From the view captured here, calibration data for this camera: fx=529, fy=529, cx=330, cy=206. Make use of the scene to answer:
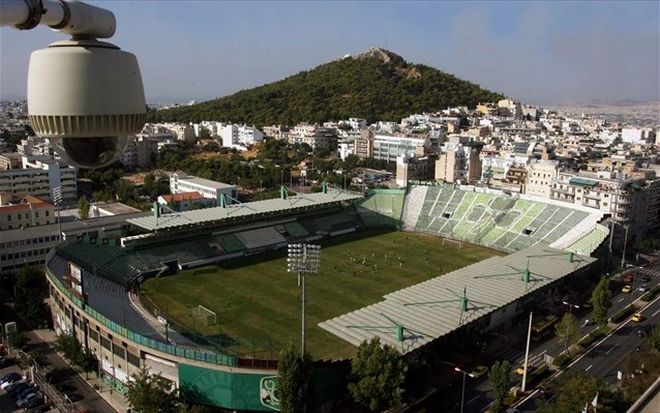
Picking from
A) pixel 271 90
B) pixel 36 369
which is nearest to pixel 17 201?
pixel 36 369

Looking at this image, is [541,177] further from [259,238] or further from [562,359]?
[562,359]

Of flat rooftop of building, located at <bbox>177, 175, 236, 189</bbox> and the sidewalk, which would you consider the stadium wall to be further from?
flat rooftop of building, located at <bbox>177, 175, 236, 189</bbox>

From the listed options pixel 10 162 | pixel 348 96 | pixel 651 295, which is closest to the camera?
pixel 651 295

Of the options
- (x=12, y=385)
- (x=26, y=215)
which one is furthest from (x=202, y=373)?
(x=26, y=215)

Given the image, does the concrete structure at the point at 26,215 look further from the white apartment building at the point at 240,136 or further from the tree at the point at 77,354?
the white apartment building at the point at 240,136

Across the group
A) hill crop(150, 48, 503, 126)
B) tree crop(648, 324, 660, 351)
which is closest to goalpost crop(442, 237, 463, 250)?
tree crop(648, 324, 660, 351)

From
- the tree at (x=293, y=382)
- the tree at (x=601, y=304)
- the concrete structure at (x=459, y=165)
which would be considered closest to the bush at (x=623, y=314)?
the tree at (x=601, y=304)

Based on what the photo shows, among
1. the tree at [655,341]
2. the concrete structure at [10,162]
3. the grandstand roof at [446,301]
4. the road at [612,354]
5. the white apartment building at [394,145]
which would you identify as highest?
the white apartment building at [394,145]
